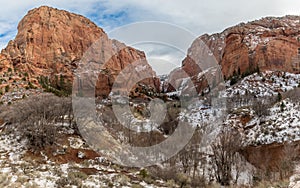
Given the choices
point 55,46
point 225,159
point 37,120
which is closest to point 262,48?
point 55,46

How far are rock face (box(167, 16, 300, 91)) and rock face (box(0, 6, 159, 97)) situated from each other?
36.0m

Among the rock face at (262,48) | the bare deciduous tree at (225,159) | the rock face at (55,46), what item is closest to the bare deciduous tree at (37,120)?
the bare deciduous tree at (225,159)

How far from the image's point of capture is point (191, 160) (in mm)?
27094

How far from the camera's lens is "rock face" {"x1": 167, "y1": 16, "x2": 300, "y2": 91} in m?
99.6

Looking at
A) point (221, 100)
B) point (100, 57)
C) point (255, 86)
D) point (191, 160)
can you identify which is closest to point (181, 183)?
point (191, 160)

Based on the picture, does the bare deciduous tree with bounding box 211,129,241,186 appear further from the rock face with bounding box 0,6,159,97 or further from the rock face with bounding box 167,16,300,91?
the rock face with bounding box 167,16,300,91

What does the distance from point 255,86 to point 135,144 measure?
5739 centimetres

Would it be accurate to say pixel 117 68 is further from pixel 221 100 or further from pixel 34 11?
pixel 221 100

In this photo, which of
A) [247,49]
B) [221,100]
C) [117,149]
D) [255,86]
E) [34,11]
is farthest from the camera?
[247,49]

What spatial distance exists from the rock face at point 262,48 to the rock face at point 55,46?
35952 millimetres

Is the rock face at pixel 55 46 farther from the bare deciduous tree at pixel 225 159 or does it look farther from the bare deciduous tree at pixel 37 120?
the bare deciduous tree at pixel 225 159

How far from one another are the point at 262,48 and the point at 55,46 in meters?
76.4

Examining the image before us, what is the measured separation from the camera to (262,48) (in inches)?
4122

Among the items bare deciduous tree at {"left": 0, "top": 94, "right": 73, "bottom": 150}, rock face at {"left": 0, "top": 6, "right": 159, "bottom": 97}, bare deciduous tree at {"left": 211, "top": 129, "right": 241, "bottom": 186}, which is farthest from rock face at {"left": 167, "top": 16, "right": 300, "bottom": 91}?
bare deciduous tree at {"left": 0, "top": 94, "right": 73, "bottom": 150}
